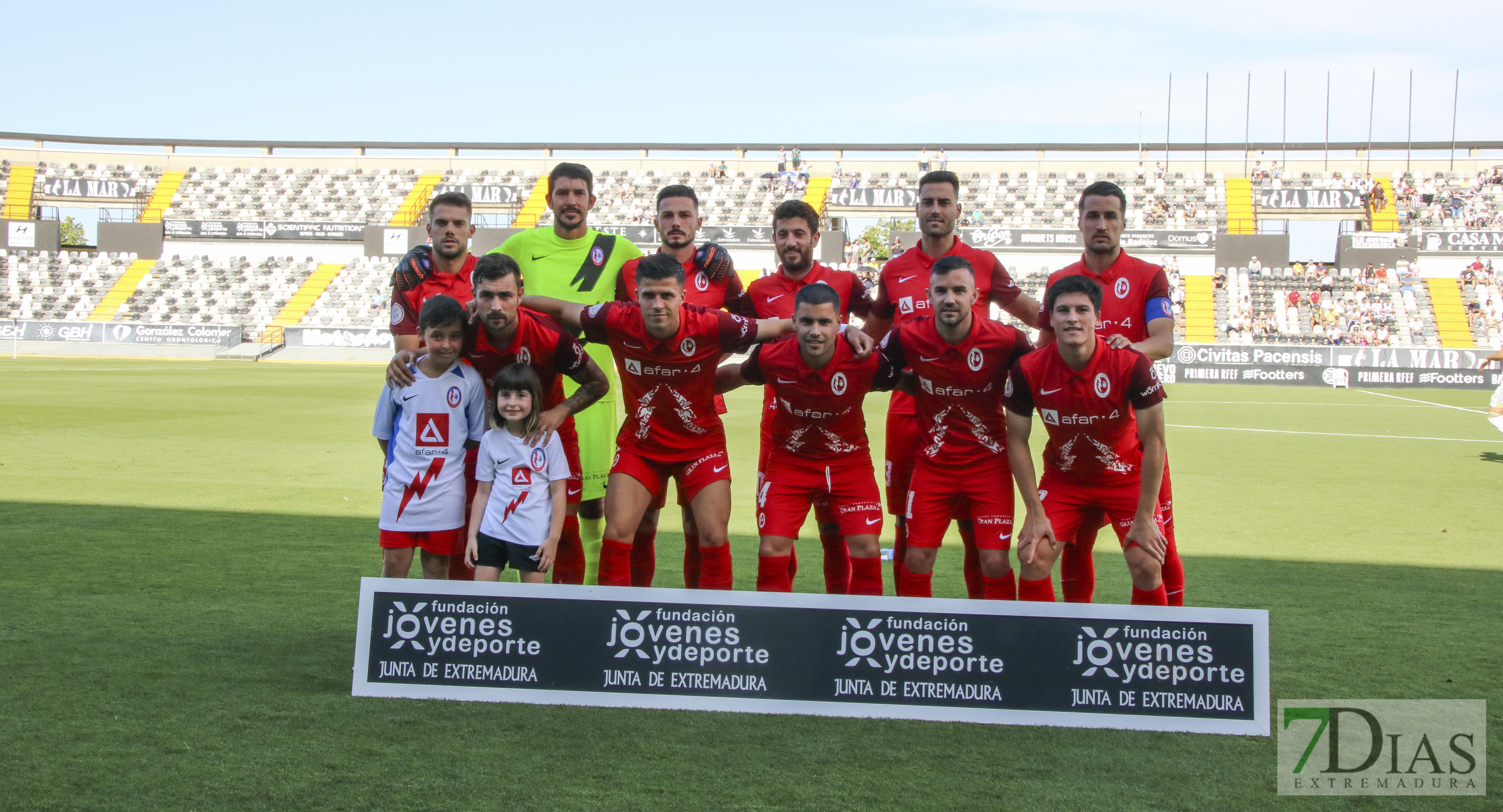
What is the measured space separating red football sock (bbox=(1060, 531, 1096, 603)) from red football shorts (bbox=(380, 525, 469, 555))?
2.73 metres

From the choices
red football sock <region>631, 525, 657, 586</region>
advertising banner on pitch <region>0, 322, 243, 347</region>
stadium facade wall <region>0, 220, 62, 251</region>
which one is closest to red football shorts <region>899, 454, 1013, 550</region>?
red football sock <region>631, 525, 657, 586</region>

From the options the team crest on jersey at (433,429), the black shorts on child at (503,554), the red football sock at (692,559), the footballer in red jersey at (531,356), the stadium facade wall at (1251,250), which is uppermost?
the stadium facade wall at (1251,250)

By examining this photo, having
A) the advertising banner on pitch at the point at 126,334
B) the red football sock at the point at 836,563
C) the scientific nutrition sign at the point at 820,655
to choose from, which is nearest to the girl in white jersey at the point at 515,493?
the scientific nutrition sign at the point at 820,655

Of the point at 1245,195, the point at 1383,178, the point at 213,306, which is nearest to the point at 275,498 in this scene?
the point at 213,306

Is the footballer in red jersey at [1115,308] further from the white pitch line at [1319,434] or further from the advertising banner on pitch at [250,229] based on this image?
the advertising banner on pitch at [250,229]

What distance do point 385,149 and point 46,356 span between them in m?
18.9

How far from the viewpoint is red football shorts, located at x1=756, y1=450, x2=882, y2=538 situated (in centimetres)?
513

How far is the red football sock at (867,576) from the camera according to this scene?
5066 millimetres

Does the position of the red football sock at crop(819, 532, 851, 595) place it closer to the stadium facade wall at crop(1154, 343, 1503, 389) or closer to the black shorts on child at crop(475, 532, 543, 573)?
the black shorts on child at crop(475, 532, 543, 573)

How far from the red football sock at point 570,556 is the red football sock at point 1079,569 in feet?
7.60

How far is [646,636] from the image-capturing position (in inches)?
166

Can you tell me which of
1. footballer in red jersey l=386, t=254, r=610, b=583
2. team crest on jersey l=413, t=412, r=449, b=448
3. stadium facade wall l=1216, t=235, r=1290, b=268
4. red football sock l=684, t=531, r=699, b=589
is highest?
stadium facade wall l=1216, t=235, r=1290, b=268

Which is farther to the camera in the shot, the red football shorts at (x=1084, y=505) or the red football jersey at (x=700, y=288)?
the red football jersey at (x=700, y=288)

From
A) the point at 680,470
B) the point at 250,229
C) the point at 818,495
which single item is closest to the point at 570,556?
the point at 680,470
